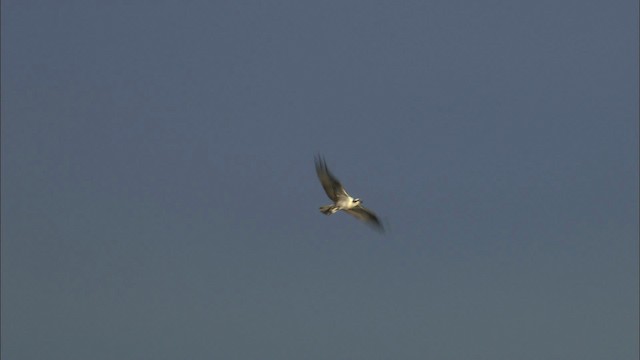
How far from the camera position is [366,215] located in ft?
223

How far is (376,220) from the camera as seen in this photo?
2677 inches

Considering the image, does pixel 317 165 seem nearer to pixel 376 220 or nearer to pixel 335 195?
pixel 335 195

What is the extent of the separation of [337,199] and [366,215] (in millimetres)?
3772

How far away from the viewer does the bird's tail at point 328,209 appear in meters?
63.8

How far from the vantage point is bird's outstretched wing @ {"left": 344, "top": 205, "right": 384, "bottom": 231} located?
67125 millimetres

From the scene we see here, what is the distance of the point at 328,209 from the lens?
64.3 m

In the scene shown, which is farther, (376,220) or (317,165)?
(376,220)

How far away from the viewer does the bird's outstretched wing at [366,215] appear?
220 ft

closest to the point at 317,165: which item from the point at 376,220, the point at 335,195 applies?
the point at 335,195

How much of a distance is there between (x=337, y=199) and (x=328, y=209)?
0.84 m

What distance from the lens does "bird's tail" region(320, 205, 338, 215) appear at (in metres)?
63.8

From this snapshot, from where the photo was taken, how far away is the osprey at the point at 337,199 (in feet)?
209

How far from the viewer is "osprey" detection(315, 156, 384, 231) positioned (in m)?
63.6

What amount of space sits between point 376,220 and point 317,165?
653 centimetres
